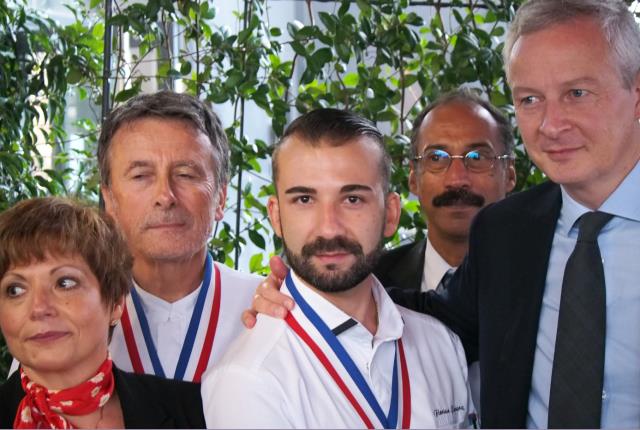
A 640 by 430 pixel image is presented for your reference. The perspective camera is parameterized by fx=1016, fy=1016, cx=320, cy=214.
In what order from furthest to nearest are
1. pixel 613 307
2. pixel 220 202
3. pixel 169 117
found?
pixel 220 202 → pixel 169 117 → pixel 613 307

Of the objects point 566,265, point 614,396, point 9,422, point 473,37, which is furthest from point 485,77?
point 9,422

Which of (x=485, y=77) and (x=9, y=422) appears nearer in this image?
(x=9, y=422)

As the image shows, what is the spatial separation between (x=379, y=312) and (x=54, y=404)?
752mm

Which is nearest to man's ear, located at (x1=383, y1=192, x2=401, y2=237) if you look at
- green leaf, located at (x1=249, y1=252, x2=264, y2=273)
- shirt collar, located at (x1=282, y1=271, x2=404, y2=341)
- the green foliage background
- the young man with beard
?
the young man with beard

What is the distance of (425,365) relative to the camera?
93.9 inches

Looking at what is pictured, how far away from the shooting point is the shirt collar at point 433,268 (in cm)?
318

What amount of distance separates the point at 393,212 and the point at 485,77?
1.49 metres

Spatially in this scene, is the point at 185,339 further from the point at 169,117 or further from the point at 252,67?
the point at 252,67

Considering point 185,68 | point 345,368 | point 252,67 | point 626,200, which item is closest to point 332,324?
point 345,368

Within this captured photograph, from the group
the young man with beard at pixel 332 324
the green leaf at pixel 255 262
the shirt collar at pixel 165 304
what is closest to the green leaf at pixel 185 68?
the green leaf at pixel 255 262

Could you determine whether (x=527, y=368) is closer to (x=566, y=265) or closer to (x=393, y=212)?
(x=566, y=265)

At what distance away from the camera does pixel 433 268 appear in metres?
3.21

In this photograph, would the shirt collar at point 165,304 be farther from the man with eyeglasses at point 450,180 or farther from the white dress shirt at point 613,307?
the white dress shirt at point 613,307

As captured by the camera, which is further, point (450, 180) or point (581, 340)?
point (450, 180)
